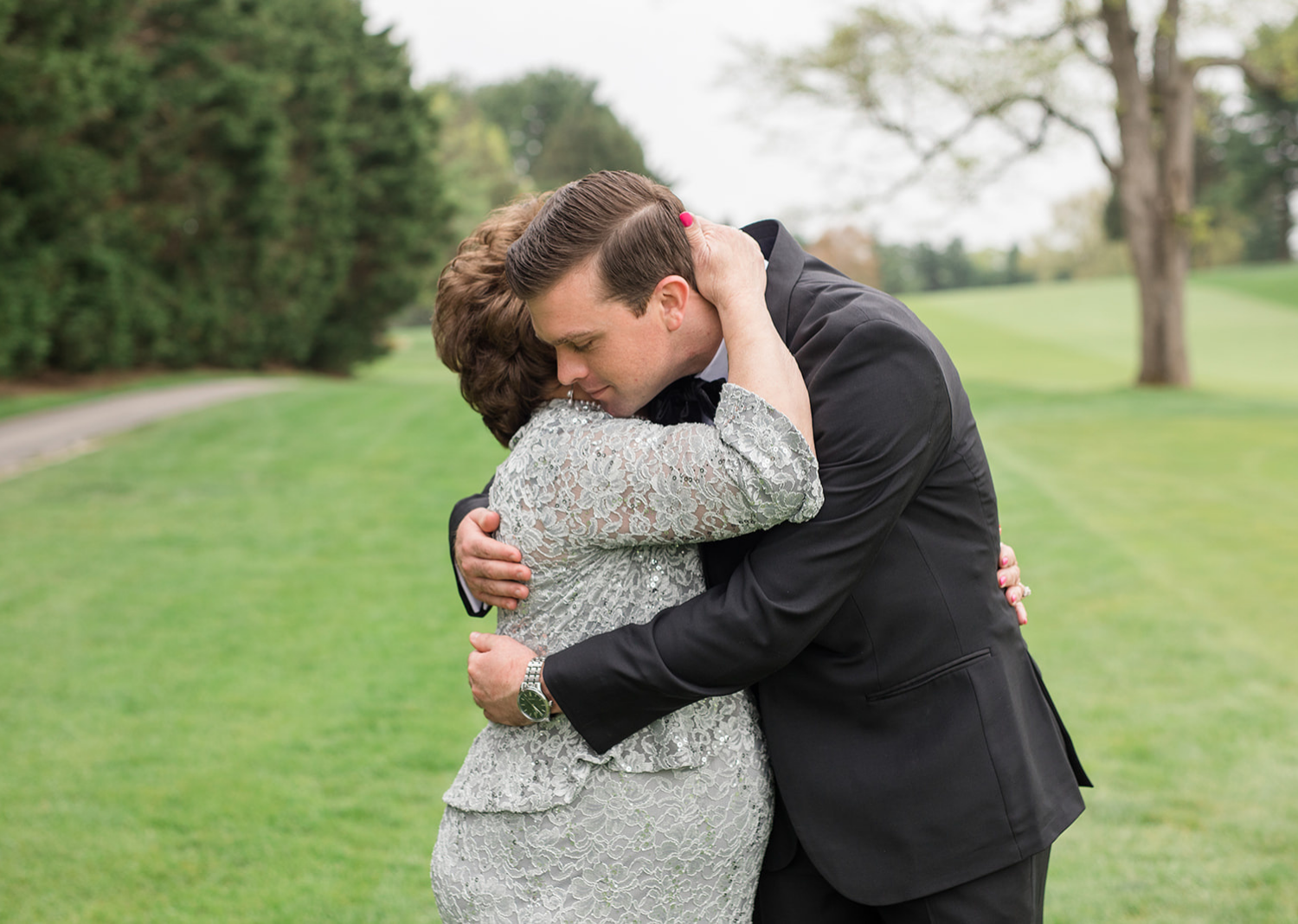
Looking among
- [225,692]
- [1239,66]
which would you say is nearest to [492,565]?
[225,692]

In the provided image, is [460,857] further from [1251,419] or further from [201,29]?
[201,29]

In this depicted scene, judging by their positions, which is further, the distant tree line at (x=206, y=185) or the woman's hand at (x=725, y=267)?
the distant tree line at (x=206, y=185)

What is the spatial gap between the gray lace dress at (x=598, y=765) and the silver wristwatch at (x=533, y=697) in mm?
61

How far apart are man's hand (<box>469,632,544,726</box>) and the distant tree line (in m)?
15.8

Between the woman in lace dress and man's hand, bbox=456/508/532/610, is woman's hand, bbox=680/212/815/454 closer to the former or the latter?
the woman in lace dress

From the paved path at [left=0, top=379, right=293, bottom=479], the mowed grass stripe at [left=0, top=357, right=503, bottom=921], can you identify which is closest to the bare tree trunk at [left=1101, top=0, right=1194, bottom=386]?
the mowed grass stripe at [left=0, top=357, right=503, bottom=921]

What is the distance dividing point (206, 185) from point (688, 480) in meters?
24.4

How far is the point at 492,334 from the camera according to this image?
210 centimetres

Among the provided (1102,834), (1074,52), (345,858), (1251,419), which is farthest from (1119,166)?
(345,858)

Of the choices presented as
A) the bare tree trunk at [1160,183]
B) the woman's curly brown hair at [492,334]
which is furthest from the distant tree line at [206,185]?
the bare tree trunk at [1160,183]

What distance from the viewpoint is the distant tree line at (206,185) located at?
55.3ft

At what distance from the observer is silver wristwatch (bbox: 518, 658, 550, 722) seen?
1876 mm

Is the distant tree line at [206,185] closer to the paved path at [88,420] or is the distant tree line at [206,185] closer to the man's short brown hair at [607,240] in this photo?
the paved path at [88,420]

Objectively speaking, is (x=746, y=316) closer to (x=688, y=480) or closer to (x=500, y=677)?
(x=688, y=480)
